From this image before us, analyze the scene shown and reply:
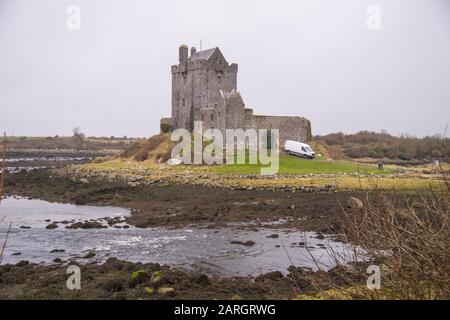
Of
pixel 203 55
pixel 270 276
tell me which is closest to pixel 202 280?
pixel 270 276

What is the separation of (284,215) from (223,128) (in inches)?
839

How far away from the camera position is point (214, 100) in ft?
161

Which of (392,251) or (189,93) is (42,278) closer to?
(392,251)

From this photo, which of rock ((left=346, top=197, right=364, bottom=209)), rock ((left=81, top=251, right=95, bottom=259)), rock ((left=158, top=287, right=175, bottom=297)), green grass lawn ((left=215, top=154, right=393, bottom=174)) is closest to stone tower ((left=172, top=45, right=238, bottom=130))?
green grass lawn ((left=215, top=154, right=393, bottom=174))

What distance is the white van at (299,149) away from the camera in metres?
45.2

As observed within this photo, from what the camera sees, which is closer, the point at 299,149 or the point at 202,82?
the point at 299,149

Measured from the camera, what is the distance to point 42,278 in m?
13.8

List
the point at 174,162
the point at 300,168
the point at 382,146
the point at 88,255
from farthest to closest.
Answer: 1. the point at 382,146
2. the point at 174,162
3. the point at 300,168
4. the point at 88,255

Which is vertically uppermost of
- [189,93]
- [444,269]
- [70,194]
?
[189,93]

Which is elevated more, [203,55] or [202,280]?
[203,55]

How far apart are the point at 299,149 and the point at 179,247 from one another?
28.7 meters

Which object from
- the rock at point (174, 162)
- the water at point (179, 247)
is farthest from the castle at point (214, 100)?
the water at point (179, 247)

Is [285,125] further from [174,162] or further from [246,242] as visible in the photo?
[246,242]
